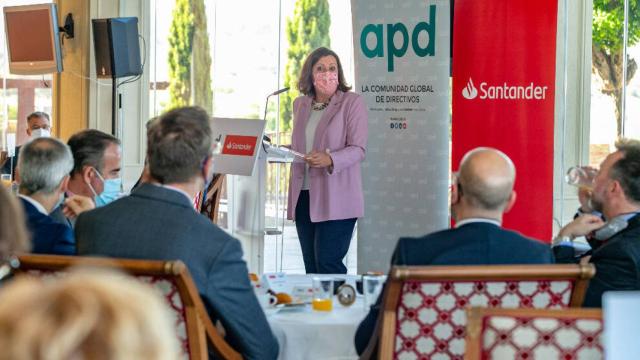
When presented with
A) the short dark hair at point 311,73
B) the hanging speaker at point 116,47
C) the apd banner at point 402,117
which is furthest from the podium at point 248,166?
the hanging speaker at point 116,47

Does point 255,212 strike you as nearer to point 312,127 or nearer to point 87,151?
point 312,127

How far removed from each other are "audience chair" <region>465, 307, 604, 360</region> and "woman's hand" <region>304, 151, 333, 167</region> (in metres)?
3.40

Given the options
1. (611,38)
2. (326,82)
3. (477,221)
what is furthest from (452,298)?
(611,38)

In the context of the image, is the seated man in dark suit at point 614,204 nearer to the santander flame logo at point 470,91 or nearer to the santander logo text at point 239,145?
the santander logo text at point 239,145

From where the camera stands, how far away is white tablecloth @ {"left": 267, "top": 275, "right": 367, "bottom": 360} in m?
3.05

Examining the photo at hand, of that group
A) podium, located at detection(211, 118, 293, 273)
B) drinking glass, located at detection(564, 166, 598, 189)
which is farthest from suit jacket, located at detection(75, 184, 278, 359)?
podium, located at detection(211, 118, 293, 273)

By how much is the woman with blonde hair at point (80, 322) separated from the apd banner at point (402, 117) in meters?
5.60

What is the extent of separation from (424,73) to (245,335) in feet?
12.6

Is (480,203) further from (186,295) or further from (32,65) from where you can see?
(32,65)

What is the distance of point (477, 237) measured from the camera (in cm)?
287

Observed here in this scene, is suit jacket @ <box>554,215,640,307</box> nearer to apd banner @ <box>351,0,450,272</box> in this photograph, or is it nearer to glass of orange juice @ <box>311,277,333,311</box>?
glass of orange juice @ <box>311,277,333,311</box>

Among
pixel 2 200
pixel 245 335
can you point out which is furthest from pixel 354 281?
pixel 2 200

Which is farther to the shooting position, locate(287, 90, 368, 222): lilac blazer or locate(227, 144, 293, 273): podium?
locate(227, 144, 293, 273): podium

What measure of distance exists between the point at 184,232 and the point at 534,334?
3.54ft
